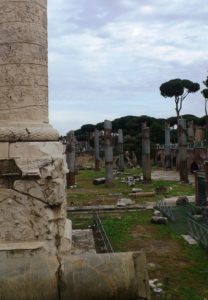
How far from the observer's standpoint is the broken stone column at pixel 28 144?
5660 millimetres

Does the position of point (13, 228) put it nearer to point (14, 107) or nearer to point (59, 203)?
point (59, 203)

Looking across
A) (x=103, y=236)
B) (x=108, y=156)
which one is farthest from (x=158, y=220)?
(x=108, y=156)

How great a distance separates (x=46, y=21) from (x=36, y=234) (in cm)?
297

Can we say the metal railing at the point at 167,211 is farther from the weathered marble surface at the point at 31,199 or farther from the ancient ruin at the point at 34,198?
the weathered marble surface at the point at 31,199

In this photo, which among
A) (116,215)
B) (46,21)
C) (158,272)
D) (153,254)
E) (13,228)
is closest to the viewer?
(13,228)

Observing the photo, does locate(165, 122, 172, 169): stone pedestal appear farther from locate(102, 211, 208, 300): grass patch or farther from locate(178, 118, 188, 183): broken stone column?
locate(102, 211, 208, 300): grass patch

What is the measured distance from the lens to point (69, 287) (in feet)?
15.0

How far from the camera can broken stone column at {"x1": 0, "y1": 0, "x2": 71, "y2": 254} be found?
18.6 feet

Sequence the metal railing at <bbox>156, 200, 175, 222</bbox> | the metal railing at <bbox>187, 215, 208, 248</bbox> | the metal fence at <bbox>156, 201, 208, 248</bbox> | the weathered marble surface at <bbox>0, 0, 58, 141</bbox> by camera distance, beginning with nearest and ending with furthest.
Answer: the weathered marble surface at <bbox>0, 0, 58, 141</bbox> < the metal railing at <bbox>187, 215, 208, 248</bbox> < the metal fence at <bbox>156, 201, 208, 248</bbox> < the metal railing at <bbox>156, 200, 175, 222</bbox>

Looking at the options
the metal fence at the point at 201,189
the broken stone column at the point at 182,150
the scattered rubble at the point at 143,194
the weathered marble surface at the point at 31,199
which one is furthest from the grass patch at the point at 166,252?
the broken stone column at the point at 182,150

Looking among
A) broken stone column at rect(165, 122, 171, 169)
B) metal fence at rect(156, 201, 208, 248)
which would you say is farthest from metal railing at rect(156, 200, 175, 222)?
broken stone column at rect(165, 122, 171, 169)

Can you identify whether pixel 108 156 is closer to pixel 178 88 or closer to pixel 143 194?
pixel 143 194

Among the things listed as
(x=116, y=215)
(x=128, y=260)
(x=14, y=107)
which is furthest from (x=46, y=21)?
(x=116, y=215)

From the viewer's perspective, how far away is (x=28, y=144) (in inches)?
237
